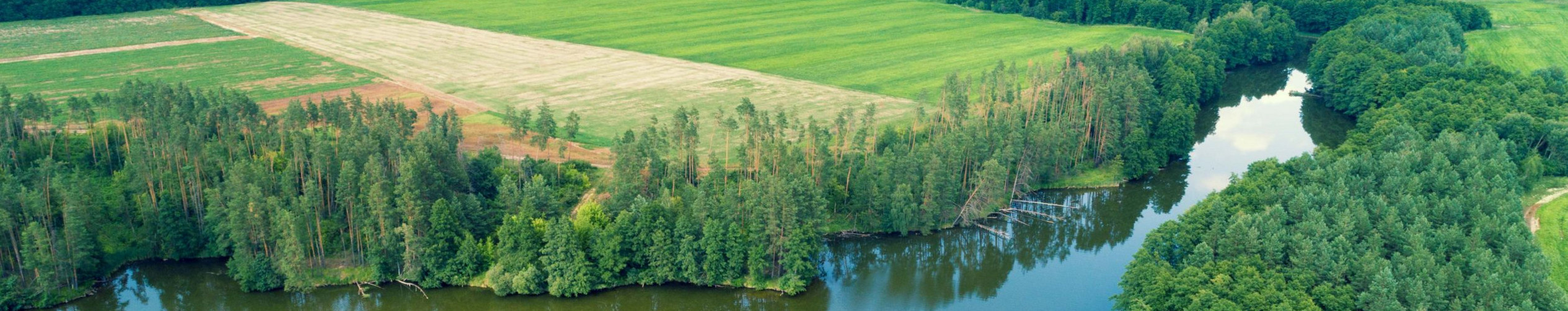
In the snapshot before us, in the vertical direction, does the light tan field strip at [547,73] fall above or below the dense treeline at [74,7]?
below

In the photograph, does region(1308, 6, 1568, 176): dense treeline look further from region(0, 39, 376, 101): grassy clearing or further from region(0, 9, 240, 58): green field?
region(0, 9, 240, 58): green field

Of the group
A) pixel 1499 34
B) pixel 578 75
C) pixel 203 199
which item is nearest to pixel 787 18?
pixel 578 75

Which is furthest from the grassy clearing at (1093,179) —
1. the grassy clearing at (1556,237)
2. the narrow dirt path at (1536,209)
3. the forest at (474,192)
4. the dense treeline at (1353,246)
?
the grassy clearing at (1556,237)

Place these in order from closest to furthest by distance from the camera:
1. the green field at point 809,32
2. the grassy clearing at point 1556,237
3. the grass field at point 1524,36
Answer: the grassy clearing at point 1556,237 → the green field at point 809,32 → the grass field at point 1524,36

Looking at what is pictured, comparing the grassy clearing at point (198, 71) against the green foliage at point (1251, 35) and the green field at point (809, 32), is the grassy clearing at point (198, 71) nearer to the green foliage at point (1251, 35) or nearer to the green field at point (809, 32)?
the green field at point (809, 32)

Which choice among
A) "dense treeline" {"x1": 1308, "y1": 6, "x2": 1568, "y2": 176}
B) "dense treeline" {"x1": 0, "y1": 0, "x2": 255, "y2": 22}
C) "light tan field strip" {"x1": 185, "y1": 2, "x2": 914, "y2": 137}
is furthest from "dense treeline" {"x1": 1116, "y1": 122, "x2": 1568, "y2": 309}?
"dense treeline" {"x1": 0, "y1": 0, "x2": 255, "y2": 22}

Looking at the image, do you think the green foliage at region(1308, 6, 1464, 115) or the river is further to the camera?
the green foliage at region(1308, 6, 1464, 115)

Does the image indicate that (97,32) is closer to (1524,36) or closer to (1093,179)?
(1093,179)
